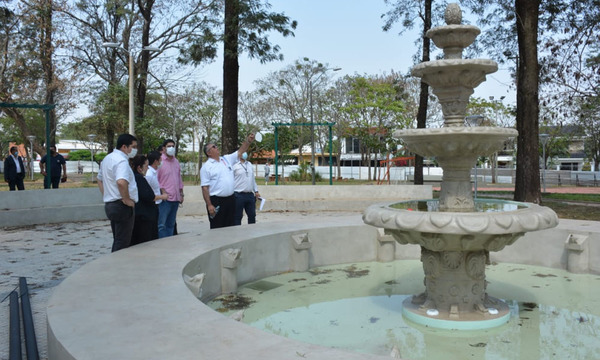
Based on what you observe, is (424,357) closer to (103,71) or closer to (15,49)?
(15,49)

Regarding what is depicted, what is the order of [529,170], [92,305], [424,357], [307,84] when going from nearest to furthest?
[92,305] → [424,357] → [529,170] → [307,84]

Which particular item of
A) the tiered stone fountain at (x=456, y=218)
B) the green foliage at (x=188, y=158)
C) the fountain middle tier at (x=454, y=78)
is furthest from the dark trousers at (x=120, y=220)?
the green foliage at (x=188, y=158)

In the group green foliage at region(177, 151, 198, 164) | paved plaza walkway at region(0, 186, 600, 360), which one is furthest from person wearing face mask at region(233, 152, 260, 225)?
green foliage at region(177, 151, 198, 164)

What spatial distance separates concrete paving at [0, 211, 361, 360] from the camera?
18.4 ft

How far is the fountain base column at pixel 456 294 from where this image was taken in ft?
17.8

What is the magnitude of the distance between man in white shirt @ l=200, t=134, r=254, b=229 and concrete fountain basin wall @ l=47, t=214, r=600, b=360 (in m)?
0.49

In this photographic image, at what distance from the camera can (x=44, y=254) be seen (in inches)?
352

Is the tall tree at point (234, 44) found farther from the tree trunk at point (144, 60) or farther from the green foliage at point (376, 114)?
the green foliage at point (376, 114)

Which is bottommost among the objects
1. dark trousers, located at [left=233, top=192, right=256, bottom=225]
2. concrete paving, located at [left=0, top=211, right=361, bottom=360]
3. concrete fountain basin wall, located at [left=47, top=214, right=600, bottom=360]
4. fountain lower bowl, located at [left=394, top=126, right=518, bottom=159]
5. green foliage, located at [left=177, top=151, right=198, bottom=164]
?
concrete paving, located at [left=0, top=211, right=361, bottom=360]

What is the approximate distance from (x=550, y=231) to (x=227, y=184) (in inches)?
196

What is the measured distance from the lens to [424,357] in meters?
4.48

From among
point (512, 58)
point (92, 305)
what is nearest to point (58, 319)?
point (92, 305)

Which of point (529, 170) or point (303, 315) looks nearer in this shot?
point (303, 315)

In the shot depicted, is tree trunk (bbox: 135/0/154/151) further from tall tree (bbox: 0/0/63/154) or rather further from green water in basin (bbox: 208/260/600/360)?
green water in basin (bbox: 208/260/600/360)
